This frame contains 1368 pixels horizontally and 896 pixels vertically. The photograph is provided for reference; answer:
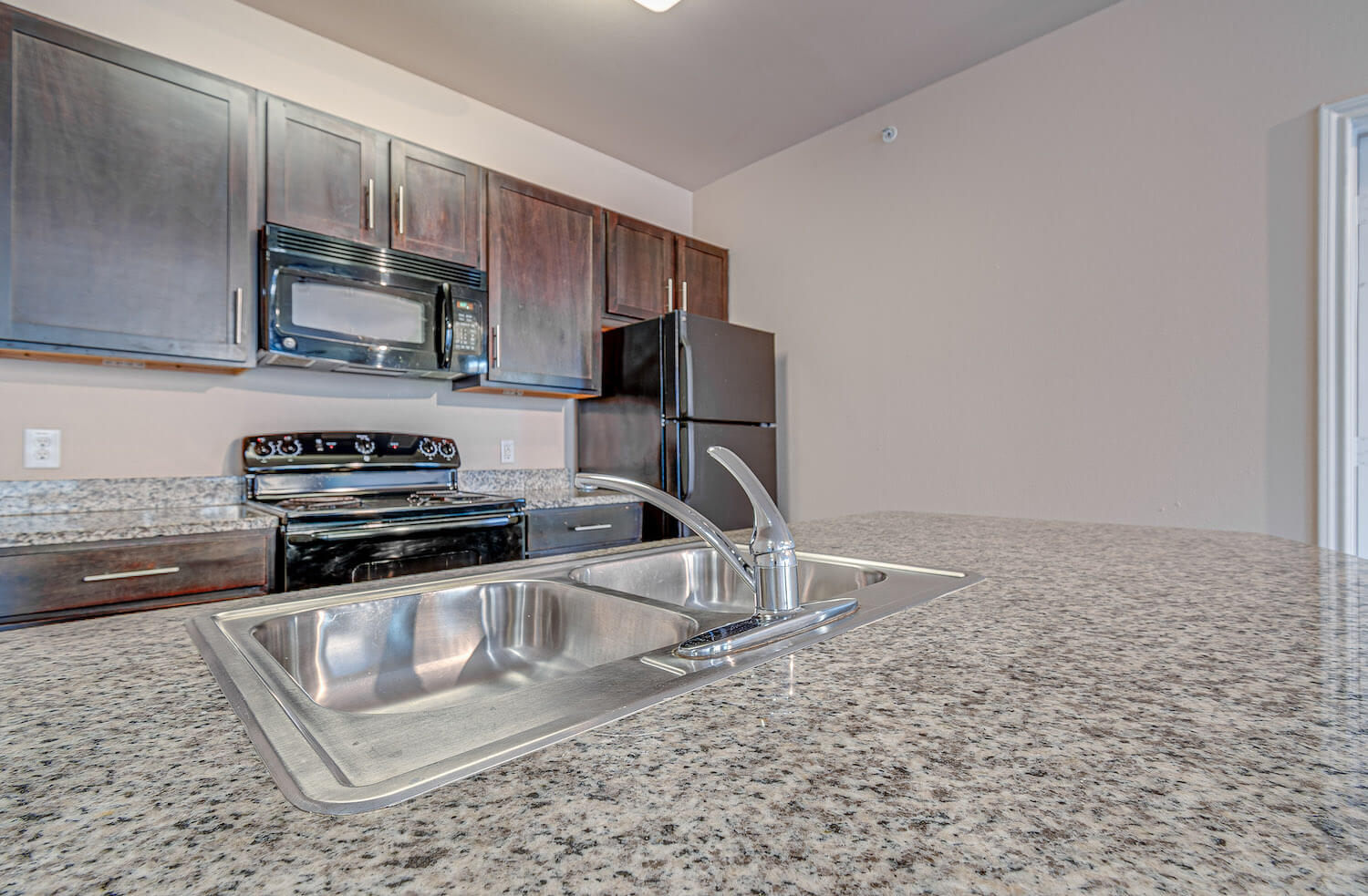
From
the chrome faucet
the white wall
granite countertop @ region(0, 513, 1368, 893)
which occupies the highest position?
the white wall

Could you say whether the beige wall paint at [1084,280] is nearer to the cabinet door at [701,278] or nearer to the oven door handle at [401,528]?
the cabinet door at [701,278]

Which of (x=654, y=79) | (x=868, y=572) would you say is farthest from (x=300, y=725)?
(x=654, y=79)

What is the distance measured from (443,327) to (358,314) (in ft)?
1.03

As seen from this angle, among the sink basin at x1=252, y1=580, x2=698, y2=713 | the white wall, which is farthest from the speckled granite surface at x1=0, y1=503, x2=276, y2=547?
the sink basin at x1=252, y1=580, x2=698, y2=713

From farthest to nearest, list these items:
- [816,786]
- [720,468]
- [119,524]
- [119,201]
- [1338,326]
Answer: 1. [720,468]
2. [1338,326]
3. [119,201]
4. [119,524]
5. [816,786]

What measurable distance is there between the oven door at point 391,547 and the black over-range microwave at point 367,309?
0.68 metres

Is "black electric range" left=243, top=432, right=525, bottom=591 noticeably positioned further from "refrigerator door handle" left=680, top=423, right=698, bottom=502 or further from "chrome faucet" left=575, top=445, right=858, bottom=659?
"chrome faucet" left=575, top=445, right=858, bottom=659

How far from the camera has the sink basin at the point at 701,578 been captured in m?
1.08

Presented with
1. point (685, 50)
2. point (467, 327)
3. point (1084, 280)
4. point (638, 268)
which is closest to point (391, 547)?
point (467, 327)

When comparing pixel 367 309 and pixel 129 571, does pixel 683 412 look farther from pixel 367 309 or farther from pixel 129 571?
pixel 129 571

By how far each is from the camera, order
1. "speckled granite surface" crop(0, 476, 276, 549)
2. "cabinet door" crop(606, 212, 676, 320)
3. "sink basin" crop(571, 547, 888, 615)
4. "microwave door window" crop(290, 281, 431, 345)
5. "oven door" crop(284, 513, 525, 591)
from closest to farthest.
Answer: "sink basin" crop(571, 547, 888, 615) < "speckled granite surface" crop(0, 476, 276, 549) < "oven door" crop(284, 513, 525, 591) < "microwave door window" crop(290, 281, 431, 345) < "cabinet door" crop(606, 212, 676, 320)

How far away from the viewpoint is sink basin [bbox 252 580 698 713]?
781mm

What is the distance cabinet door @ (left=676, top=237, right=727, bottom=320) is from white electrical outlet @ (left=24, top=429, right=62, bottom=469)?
2.61 m

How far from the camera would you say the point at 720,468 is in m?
3.01
